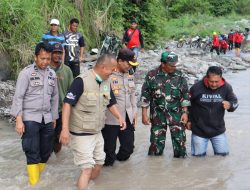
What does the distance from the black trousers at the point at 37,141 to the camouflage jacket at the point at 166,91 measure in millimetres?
1565

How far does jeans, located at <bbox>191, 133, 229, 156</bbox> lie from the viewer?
6215mm

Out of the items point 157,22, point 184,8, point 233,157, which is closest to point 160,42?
point 157,22

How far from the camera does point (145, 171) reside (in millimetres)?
5777

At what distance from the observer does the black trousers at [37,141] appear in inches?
187

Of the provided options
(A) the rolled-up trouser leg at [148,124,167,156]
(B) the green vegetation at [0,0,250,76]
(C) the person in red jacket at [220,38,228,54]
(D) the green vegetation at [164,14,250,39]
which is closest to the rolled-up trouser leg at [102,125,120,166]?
(A) the rolled-up trouser leg at [148,124,167,156]

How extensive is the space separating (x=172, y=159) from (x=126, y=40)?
7301 millimetres

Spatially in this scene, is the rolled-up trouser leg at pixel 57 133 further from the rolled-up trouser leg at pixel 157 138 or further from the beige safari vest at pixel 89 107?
the rolled-up trouser leg at pixel 157 138

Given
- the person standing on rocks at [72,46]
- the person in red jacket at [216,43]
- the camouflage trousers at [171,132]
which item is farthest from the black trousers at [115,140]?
the person in red jacket at [216,43]

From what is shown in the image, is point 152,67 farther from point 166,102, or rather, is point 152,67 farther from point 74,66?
point 166,102

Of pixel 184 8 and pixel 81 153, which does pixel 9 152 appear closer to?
pixel 81 153

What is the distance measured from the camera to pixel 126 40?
13070 mm

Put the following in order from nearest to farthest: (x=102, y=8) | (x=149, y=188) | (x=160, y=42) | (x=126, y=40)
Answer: (x=149, y=188) → (x=126, y=40) → (x=102, y=8) → (x=160, y=42)

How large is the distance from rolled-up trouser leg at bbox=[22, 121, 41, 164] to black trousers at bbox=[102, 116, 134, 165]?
1.01m

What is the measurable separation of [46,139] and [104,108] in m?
0.80
